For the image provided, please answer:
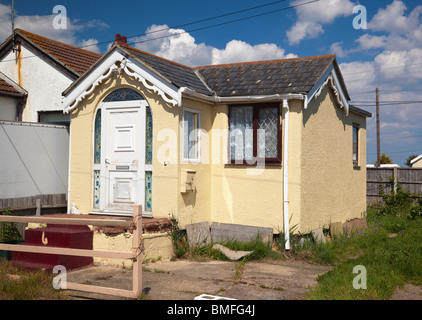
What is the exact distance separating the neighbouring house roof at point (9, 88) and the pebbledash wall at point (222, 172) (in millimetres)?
4085

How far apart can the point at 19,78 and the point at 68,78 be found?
1.85 metres

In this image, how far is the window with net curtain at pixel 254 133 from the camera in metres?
9.69

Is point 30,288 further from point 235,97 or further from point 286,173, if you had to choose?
point 235,97

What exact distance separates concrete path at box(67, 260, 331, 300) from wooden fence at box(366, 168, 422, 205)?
29.3 ft

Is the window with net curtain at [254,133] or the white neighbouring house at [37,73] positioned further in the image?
the white neighbouring house at [37,73]

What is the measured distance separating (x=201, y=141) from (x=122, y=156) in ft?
5.81

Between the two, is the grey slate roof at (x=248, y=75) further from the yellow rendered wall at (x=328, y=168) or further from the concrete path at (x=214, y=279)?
the concrete path at (x=214, y=279)

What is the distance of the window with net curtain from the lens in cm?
969

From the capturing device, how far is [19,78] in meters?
13.8

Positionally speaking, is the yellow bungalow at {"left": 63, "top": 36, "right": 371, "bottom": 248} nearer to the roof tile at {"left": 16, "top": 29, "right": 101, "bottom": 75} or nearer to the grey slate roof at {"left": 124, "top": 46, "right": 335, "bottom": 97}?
the grey slate roof at {"left": 124, "top": 46, "right": 335, "bottom": 97}

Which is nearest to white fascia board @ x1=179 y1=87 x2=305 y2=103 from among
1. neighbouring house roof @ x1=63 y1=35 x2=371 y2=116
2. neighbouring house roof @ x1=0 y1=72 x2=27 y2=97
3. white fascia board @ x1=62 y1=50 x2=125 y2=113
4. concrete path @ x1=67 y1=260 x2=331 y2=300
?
neighbouring house roof @ x1=63 y1=35 x2=371 y2=116

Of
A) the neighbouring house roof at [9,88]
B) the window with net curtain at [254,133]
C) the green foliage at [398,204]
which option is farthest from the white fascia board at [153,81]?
the green foliage at [398,204]

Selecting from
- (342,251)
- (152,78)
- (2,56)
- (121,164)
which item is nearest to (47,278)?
(121,164)

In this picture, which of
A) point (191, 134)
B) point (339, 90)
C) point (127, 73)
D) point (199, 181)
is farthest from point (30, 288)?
point (339, 90)
